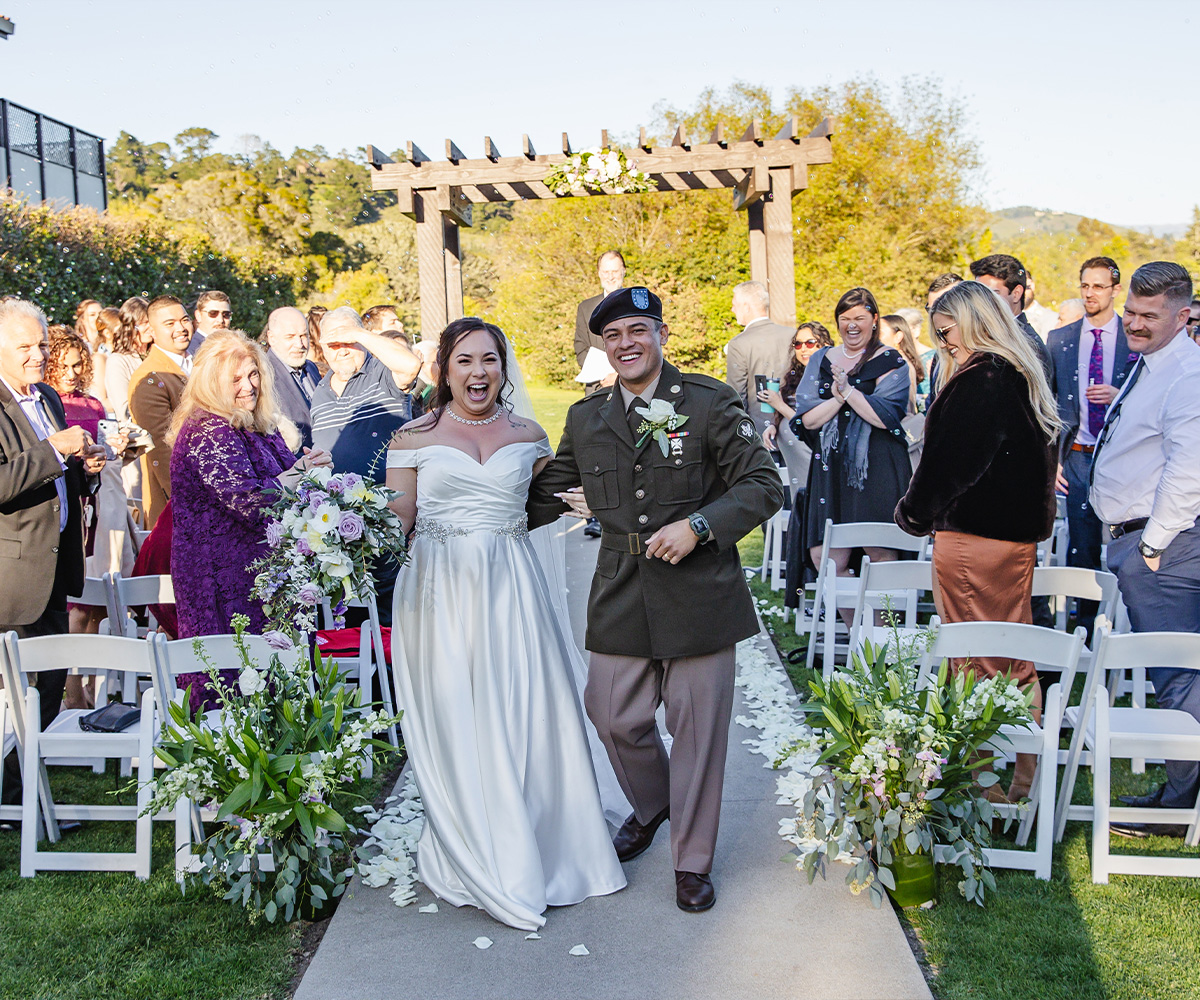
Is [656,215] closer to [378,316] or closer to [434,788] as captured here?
[378,316]

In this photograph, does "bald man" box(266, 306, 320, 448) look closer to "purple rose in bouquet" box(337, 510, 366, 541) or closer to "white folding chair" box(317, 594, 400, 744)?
Result: "white folding chair" box(317, 594, 400, 744)

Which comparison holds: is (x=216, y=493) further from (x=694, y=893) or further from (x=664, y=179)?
(x=664, y=179)

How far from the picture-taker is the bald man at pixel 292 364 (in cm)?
657

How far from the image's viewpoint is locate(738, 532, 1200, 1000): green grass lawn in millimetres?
3109

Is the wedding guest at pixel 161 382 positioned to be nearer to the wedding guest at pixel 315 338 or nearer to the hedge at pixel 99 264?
the wedding guest at pixel 315 338

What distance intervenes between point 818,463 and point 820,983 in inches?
155

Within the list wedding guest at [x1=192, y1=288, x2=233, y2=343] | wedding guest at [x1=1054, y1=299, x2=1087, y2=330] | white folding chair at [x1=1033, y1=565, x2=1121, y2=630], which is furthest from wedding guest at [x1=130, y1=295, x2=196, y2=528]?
wedding guest at [x1=1054, y1=299, x2=1087, y2=330]

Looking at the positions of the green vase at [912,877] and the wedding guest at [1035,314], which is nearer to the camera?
the green vase at [912,877]

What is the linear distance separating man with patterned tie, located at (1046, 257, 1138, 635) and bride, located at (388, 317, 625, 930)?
4103mm

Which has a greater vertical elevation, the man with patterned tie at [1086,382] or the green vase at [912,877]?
the man with patterned tie at [1086,382]

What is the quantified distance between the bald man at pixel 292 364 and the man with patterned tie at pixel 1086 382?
491 cm

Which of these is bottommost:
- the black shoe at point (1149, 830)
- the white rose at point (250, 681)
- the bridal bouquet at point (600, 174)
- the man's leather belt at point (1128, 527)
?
the black shoe at point (1149, 830)

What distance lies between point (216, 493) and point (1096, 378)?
18.6 ft

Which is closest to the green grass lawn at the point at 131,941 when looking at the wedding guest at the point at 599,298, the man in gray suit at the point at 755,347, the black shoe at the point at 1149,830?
the black shoe at the point at 1149,830
